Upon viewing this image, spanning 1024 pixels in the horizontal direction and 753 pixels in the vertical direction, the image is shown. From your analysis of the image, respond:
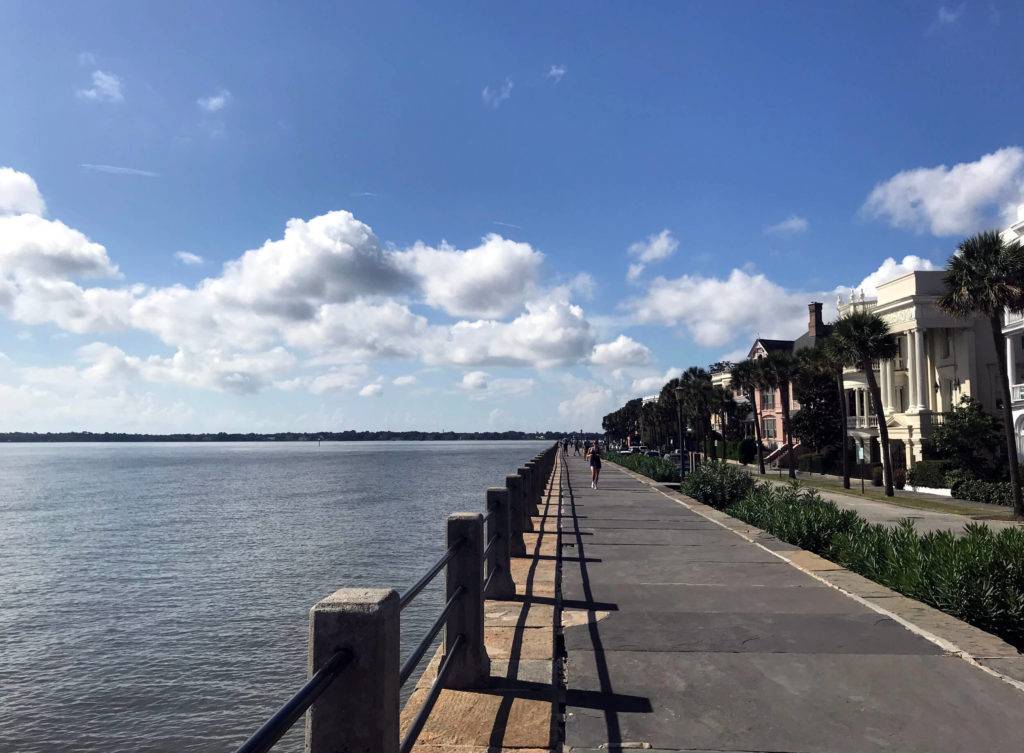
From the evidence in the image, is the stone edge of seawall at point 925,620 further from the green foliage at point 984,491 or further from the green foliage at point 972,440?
the green foliage at point 972,440

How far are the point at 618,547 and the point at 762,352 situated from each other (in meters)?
68.3

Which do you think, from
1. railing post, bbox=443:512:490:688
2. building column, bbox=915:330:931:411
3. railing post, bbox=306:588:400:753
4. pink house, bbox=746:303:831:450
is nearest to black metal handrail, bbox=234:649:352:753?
railing post, bbox=306:588:400:753

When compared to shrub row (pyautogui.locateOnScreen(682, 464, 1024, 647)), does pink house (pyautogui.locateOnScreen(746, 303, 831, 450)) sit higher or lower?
higher

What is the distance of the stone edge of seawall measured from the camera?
6.29 meters

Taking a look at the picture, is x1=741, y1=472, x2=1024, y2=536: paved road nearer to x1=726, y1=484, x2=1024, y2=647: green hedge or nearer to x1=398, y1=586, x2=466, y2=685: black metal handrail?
x1=726, y1=484, x2=1024, y2=647: green hedge

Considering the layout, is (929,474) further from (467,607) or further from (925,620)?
(467,607)

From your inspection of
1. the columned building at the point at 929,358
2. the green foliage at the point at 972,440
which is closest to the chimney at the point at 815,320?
the columned building at the point at 929,358

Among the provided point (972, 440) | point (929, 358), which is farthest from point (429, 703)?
point (929, 358)

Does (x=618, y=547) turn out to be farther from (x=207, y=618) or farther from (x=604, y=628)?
(x=207, y=618)

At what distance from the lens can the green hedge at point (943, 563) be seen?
A: 26.9ft

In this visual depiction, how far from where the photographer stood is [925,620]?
7.70 metres

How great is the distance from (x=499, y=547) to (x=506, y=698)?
10.4ft

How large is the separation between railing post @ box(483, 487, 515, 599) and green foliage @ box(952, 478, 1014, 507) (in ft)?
98.2

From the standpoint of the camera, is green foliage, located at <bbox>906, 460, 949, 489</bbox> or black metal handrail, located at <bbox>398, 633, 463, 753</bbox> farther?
green foliage, located at <bbox>906, 460, 949, 489</bbox>
